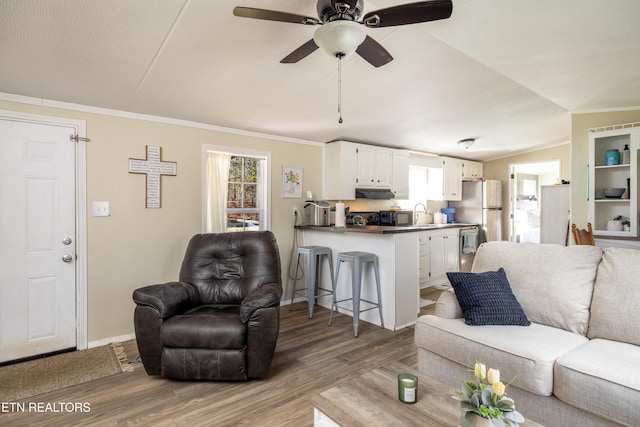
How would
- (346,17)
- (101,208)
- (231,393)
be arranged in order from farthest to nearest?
(101,208)
(231,393)
(346,17)

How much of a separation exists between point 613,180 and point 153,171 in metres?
4.87

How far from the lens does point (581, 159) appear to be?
151 inches

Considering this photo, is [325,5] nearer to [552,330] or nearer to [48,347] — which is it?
[552,330]

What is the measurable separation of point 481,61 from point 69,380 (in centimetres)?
394

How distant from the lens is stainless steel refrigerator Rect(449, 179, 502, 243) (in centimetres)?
616

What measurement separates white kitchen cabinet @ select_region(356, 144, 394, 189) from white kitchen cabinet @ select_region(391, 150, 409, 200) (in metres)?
0.10

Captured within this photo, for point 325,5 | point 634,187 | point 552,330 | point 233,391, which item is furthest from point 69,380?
point 634,187

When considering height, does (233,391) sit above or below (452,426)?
below

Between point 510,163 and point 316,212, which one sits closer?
point 316,212

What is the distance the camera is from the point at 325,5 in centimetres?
158

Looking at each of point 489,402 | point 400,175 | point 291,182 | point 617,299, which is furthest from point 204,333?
point 400,175

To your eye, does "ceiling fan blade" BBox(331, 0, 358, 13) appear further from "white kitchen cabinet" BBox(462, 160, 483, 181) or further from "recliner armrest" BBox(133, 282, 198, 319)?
"white kitchen cabinet" BBox(462, 160, 483, 181)

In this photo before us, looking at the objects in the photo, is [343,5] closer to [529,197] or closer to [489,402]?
[489,402]

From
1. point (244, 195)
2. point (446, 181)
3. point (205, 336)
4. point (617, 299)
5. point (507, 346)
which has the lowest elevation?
point (205, 336)
